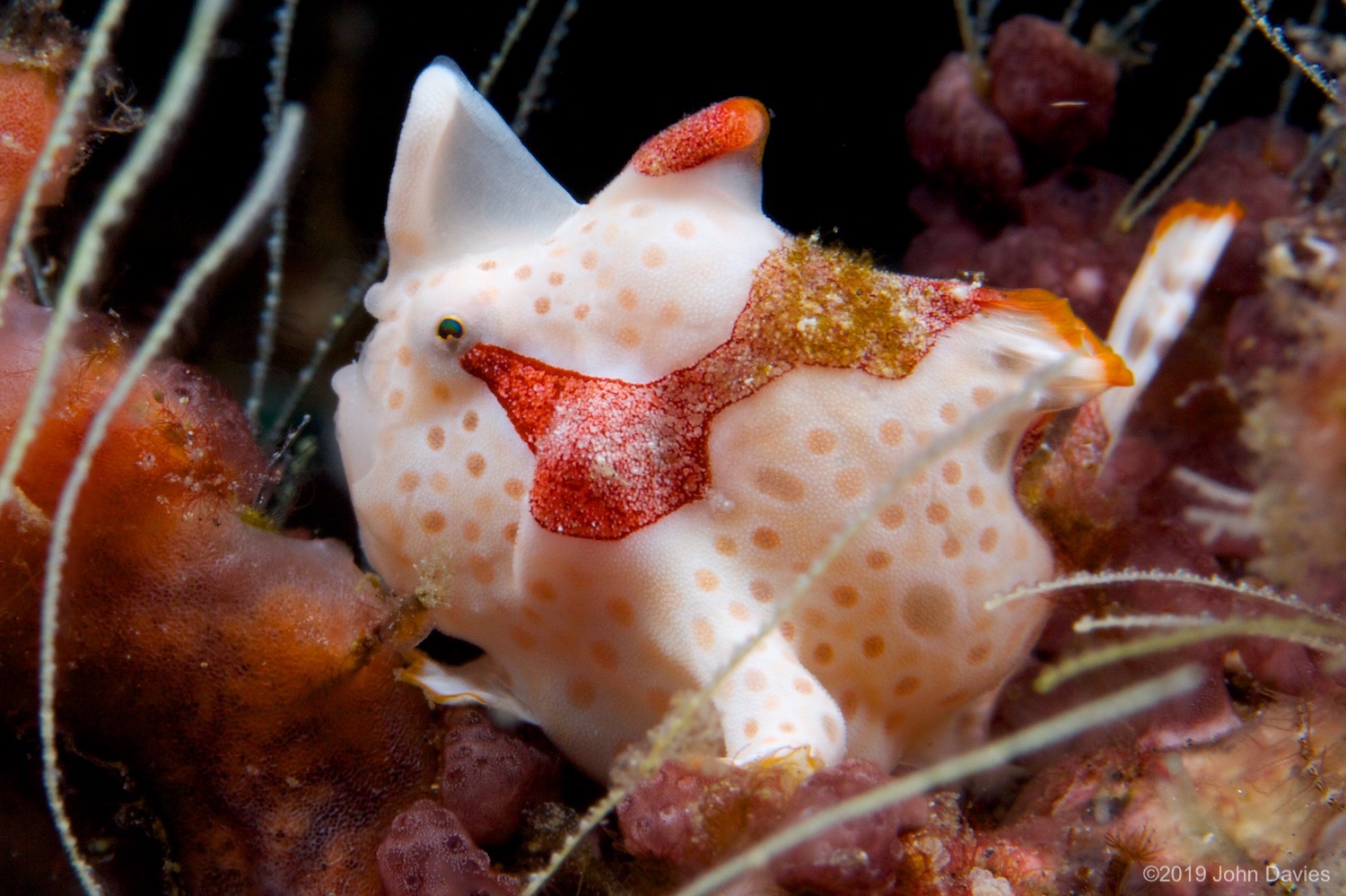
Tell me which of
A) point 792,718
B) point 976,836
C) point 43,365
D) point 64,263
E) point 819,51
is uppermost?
point 819,51

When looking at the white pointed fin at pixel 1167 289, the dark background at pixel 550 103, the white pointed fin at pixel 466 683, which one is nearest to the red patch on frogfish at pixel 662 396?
the white pointed fin at pixel 466 683

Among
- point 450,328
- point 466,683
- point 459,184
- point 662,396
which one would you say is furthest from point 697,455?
point 459,184

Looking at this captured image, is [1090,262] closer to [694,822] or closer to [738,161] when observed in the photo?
[738,161]

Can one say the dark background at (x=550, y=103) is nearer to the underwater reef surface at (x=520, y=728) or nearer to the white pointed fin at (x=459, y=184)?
the underwater reef surface at (x=520, y=728)

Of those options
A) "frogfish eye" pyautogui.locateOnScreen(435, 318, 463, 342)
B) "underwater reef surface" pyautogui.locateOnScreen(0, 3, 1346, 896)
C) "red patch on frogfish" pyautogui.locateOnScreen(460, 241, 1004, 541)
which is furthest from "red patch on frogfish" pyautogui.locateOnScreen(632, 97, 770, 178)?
"underwater reef surface" pyautogui.locateOnScreen(0, 3, 1346, 896)

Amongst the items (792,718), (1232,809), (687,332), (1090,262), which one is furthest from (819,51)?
(1232,809)

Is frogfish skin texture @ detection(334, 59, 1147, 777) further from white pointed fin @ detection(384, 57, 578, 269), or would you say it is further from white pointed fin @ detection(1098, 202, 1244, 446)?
white pointed fin @ detection(1098, 202, 1244, 446)

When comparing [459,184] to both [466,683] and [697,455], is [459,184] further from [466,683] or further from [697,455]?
[466,683]
